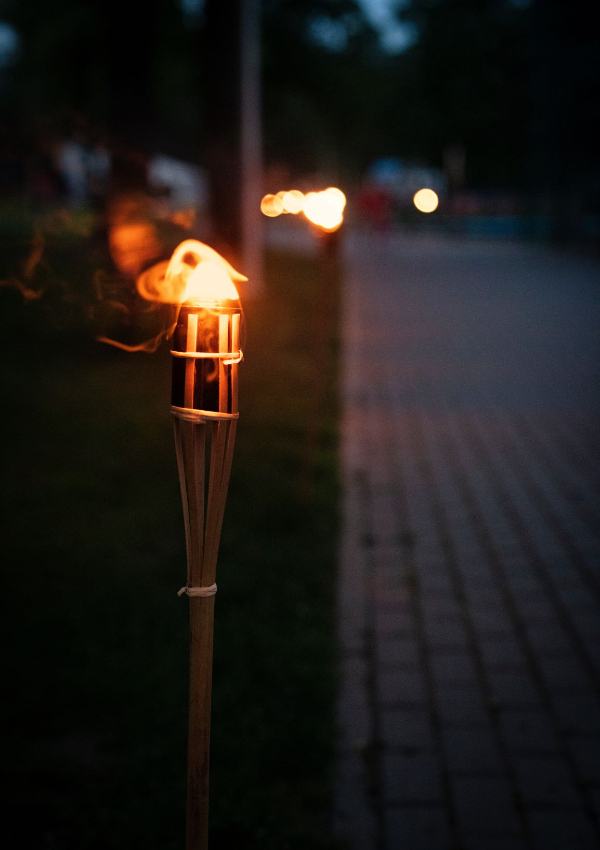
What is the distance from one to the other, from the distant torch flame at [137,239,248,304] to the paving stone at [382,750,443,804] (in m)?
1.77

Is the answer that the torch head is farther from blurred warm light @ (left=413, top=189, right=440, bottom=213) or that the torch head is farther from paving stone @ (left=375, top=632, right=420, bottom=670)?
paving stone @ (left=375, top=632, right=420, bottom=670)

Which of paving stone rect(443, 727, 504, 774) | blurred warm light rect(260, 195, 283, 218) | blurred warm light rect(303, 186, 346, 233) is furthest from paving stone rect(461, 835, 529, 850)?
blurred warm light rect(303, 186, 346, 233)

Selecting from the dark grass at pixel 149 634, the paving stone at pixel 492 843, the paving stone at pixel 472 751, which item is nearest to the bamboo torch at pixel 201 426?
the dark grass at pixel 149 634

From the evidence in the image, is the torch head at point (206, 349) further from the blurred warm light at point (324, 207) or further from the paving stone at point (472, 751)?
the blurred warm light at point (324, 207)

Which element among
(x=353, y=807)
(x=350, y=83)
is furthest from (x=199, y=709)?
(x=350, y=83)

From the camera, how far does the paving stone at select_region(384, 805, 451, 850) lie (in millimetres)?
2857

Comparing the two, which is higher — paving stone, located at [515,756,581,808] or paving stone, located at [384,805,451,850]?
paving stone, located at [515,756,581,808]

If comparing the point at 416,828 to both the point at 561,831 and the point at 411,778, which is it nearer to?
the point at 411,778

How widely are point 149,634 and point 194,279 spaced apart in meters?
2.46

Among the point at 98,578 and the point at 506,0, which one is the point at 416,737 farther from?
the point at 506,0

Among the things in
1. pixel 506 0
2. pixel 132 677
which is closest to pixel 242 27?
pixel 132 677

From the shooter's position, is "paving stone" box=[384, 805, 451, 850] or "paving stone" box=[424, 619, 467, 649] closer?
"paving stone" box=[384, 805, 451, 850]

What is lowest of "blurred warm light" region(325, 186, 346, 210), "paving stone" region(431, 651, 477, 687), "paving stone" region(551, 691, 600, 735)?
"paving stone" region(431, 651, 477, 687)

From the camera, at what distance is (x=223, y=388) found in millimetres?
1959
